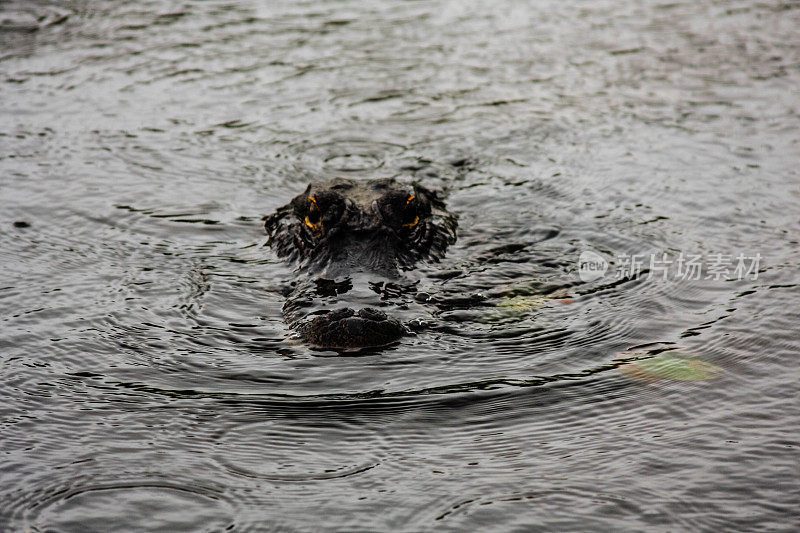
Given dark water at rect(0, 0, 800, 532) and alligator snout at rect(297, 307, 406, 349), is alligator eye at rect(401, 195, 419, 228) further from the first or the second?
alligator snout at rect(297, 307, 406, 349)

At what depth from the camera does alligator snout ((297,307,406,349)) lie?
4.59 meters

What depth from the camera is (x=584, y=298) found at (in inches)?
216

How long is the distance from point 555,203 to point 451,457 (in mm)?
3748

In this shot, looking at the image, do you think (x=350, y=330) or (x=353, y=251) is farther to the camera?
(x=353, y=251)

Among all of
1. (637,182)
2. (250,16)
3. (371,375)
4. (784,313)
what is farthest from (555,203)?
(250,16)

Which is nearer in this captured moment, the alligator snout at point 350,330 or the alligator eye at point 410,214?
the alligator snout at point 350,330

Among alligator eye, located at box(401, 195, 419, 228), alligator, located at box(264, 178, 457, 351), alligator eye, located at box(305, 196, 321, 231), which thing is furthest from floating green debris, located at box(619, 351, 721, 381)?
alligator eye, located at box(305, 196, 321, 231)

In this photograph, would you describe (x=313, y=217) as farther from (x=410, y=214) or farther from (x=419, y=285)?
(x=419, y=285)

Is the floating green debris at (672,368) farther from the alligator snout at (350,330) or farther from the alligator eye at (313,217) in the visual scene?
the alligator eye at (313,217)

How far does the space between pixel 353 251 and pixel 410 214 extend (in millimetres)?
637

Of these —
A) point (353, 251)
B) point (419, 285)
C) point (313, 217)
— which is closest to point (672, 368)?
point (419, 285)

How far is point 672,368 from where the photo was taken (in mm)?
4590

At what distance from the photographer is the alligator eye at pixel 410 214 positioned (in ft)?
19.8

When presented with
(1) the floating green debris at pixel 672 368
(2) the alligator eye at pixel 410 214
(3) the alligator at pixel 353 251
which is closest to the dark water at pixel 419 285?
(1) the floating green debris at pixel 672 368
